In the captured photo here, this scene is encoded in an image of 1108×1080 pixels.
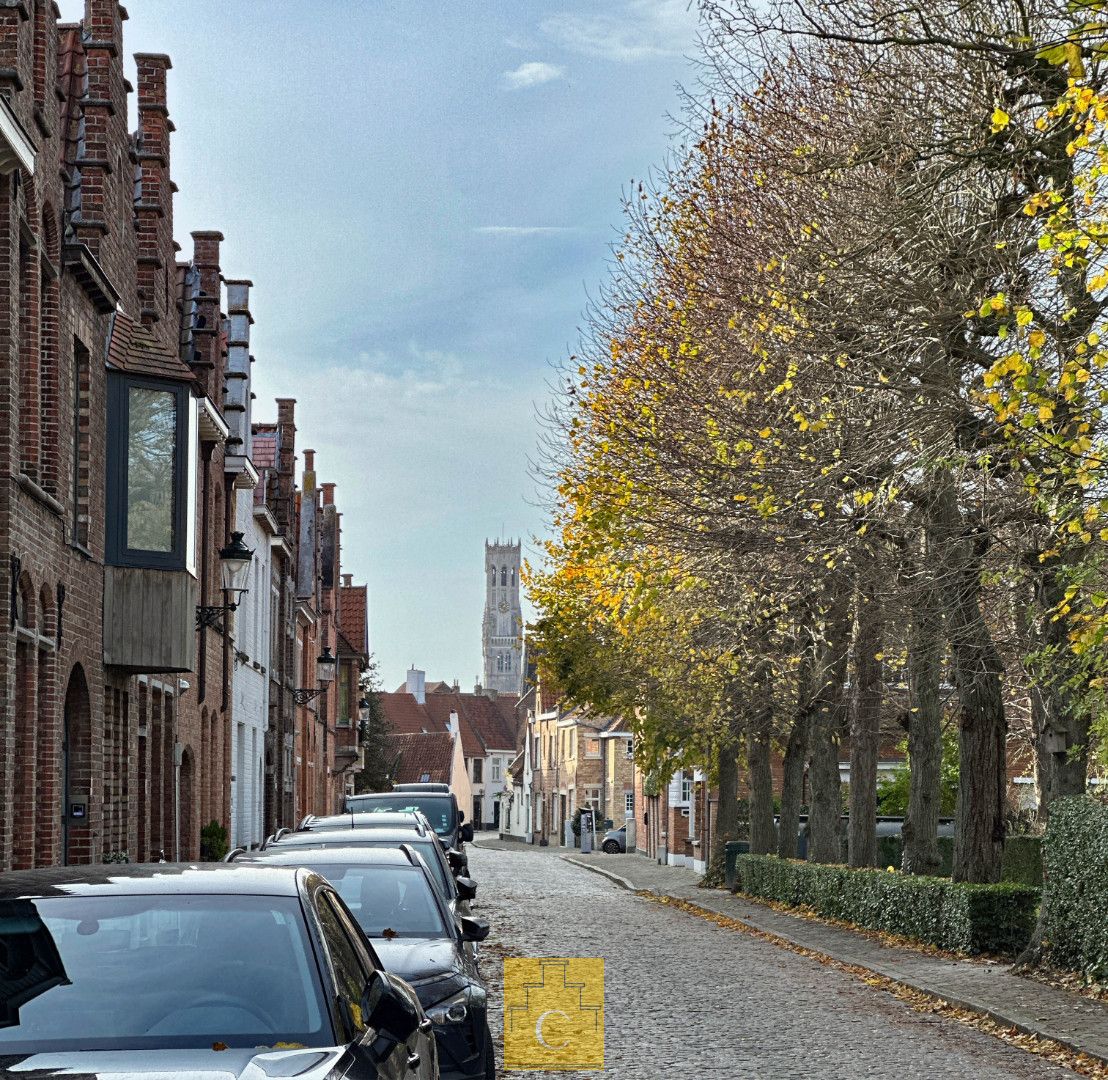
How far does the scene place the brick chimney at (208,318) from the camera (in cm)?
2916

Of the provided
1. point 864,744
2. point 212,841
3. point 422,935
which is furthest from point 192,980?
point 212,841

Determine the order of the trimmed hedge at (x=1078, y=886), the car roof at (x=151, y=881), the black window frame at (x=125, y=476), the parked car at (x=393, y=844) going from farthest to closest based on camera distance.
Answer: the black window frame at (x=125, y=476) → the trimmed hedge at (x=1078, y=886) → the parked car at (x=393, y=844) → the car roof at (x=151, y=881)

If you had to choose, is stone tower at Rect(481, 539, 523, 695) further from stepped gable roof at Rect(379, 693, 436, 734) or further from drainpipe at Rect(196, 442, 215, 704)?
drainpipe at Rect(196, 442, 215, 704)

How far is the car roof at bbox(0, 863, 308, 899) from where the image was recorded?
5.67 metres

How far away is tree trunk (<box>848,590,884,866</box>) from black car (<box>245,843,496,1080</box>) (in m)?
14.5

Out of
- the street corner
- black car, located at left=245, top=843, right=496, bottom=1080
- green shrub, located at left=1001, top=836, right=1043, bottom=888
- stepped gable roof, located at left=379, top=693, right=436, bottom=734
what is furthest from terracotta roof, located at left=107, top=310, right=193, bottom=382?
stepped gable roof, located at left=379, top=693, right=436, bottom=734

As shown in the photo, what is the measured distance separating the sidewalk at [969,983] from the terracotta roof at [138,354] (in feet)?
35.2

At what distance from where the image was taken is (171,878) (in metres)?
5.88

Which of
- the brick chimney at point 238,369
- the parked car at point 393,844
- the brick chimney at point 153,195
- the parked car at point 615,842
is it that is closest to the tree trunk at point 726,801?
→ the brick chimney at point 238,369

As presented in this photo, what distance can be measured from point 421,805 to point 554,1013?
14.6 metres

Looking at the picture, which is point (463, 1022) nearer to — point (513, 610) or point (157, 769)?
point (157, 769)

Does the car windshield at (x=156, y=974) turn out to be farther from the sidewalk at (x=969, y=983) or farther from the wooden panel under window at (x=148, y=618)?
the wooden panel under window at (x=148, y=618)

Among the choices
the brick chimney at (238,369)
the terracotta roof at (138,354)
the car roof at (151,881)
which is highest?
the brick chimney at (238,369)

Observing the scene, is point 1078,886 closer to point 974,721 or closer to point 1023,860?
point 974,721
